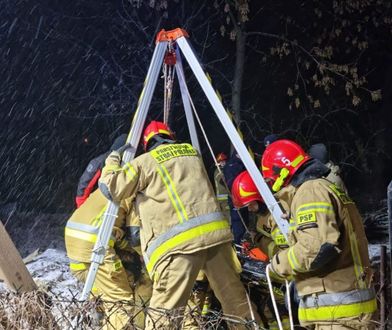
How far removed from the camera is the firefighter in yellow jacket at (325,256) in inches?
138

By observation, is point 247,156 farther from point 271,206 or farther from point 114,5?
point 114,5

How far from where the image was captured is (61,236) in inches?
403

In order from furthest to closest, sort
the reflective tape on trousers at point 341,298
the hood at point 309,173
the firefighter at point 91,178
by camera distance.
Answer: the firefighter at point 91,178, the hood at point 309,173, the reflective tape on trousers at point 341,298

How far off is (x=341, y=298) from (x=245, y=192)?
56.0 inches

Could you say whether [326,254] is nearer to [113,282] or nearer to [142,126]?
[142,126]

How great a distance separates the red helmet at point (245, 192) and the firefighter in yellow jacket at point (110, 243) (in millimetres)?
919

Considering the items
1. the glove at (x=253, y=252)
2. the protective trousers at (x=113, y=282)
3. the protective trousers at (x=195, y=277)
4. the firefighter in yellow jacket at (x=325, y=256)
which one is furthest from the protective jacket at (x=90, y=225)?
the firefighter in yellow jacket at (x=325, y=256)

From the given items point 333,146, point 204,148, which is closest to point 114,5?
point 204,148

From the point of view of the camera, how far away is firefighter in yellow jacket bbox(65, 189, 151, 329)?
491 centimetres

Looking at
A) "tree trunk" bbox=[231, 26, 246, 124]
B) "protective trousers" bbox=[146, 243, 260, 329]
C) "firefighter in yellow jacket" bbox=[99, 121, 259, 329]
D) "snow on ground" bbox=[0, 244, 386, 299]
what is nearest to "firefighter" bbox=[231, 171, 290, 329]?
"protective trousers" bbox=[146, 243, 260, 329]

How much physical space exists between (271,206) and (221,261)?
0.65 meters

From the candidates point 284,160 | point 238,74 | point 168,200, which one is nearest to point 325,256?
point 284,160

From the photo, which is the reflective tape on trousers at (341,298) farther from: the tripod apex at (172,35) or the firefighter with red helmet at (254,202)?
the tripod apex at (172,35)

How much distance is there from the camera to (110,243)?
192 inches
